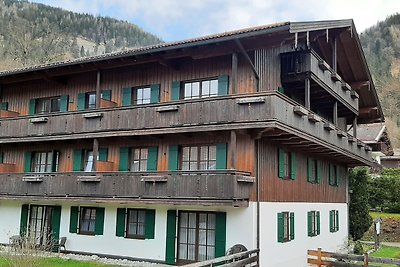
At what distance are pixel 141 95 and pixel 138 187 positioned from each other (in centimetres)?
498

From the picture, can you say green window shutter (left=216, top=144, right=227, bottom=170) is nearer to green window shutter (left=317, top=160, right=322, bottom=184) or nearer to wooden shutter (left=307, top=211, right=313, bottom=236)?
wooden shutter (left=307, top=211, right=313, bottom=236)

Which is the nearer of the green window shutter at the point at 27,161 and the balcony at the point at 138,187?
the balcony at the point at 138,187

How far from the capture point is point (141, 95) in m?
21.8

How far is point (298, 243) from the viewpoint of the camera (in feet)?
68.5

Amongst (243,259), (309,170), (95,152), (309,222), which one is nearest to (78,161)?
(95,152)

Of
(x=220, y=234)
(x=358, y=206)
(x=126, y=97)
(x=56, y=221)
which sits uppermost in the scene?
(x=126, y=97)

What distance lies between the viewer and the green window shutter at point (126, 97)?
21.8 metres

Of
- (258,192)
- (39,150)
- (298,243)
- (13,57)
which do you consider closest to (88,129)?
(39,150)

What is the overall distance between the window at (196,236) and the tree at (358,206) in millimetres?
16546

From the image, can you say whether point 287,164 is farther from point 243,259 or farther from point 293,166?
point 243,259

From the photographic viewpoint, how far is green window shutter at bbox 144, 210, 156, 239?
63.6 feet

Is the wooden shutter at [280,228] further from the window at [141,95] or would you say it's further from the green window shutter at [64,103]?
the green window shutter at [64,103]

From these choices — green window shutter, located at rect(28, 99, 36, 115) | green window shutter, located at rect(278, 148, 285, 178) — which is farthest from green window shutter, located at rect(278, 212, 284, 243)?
green window shutter, located at rect(28, 99, 36, 115)

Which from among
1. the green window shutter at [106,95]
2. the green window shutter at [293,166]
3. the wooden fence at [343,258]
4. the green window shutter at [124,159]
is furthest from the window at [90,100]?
the wooden fence at [343,258]
